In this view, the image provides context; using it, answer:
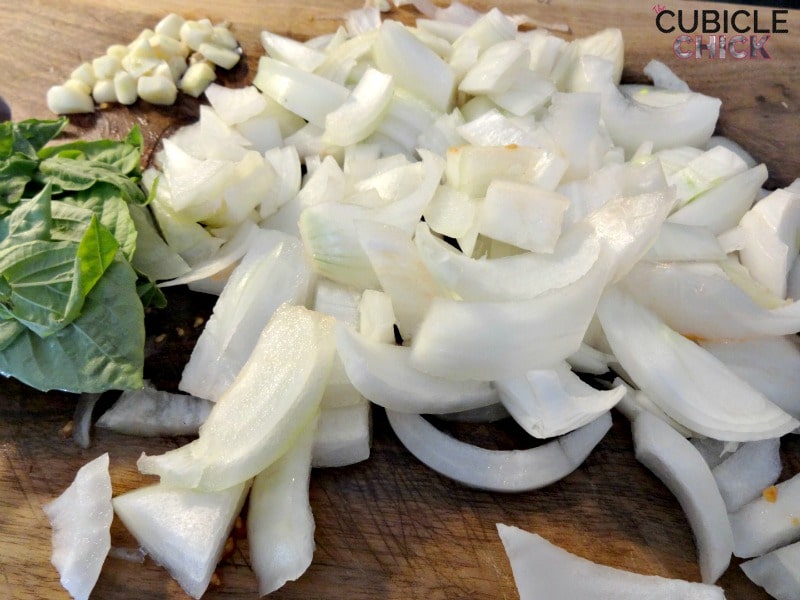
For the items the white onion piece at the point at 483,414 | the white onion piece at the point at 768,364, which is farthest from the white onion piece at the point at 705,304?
the white onion piece at the point at 483,414

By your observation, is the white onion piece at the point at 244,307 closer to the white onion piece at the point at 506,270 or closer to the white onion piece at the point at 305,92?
the white onion piece at the point at 506,270

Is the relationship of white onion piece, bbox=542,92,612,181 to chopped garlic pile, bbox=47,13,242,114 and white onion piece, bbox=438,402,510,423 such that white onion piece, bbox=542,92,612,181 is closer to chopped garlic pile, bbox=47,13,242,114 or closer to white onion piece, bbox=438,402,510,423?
white onion piece, bbox=438,402,510,423

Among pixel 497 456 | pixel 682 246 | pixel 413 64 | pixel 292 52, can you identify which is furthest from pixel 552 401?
pixel 292 52

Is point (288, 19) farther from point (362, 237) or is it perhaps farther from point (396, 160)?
point (362, 237)

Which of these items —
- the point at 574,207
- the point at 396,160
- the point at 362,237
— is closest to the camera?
the point at 362,237

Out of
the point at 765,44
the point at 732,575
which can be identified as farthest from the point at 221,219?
the point at 765,44

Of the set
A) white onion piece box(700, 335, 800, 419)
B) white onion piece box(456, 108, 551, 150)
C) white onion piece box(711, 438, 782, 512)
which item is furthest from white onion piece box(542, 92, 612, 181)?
white onion piece box(711, 438, 782, 512)
